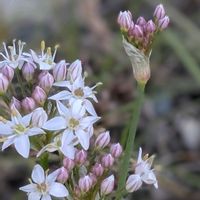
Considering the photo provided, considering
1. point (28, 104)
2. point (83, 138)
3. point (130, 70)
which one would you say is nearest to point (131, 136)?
point (83, 138)

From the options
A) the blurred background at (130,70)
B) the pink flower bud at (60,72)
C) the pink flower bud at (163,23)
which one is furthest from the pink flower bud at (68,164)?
the blurred background at (130,70)

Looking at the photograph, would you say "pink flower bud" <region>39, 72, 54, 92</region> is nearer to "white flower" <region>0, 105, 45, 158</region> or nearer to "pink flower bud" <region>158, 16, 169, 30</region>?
"white flower" <region>0, 105, 45, 158</region>

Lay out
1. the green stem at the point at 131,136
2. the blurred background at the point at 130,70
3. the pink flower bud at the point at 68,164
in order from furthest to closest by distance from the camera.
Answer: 1. the blurred background at the point at 130,70
2. the pink flower bud at the point at 68,164
3. the green stem at the point at 131,136

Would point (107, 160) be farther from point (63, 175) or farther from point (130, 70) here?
point (130, 70)

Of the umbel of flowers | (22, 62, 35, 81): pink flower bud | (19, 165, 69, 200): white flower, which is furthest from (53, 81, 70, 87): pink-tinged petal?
(19, 165, 69, 200): white flower

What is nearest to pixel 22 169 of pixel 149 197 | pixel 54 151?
pixel 149 197

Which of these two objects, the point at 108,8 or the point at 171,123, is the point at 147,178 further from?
the point at 108,8

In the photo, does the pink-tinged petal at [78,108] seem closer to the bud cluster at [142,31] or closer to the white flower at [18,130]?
the white flower at [18,130]

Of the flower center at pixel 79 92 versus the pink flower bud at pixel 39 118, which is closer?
the pink flower bud at pixel 39 118
